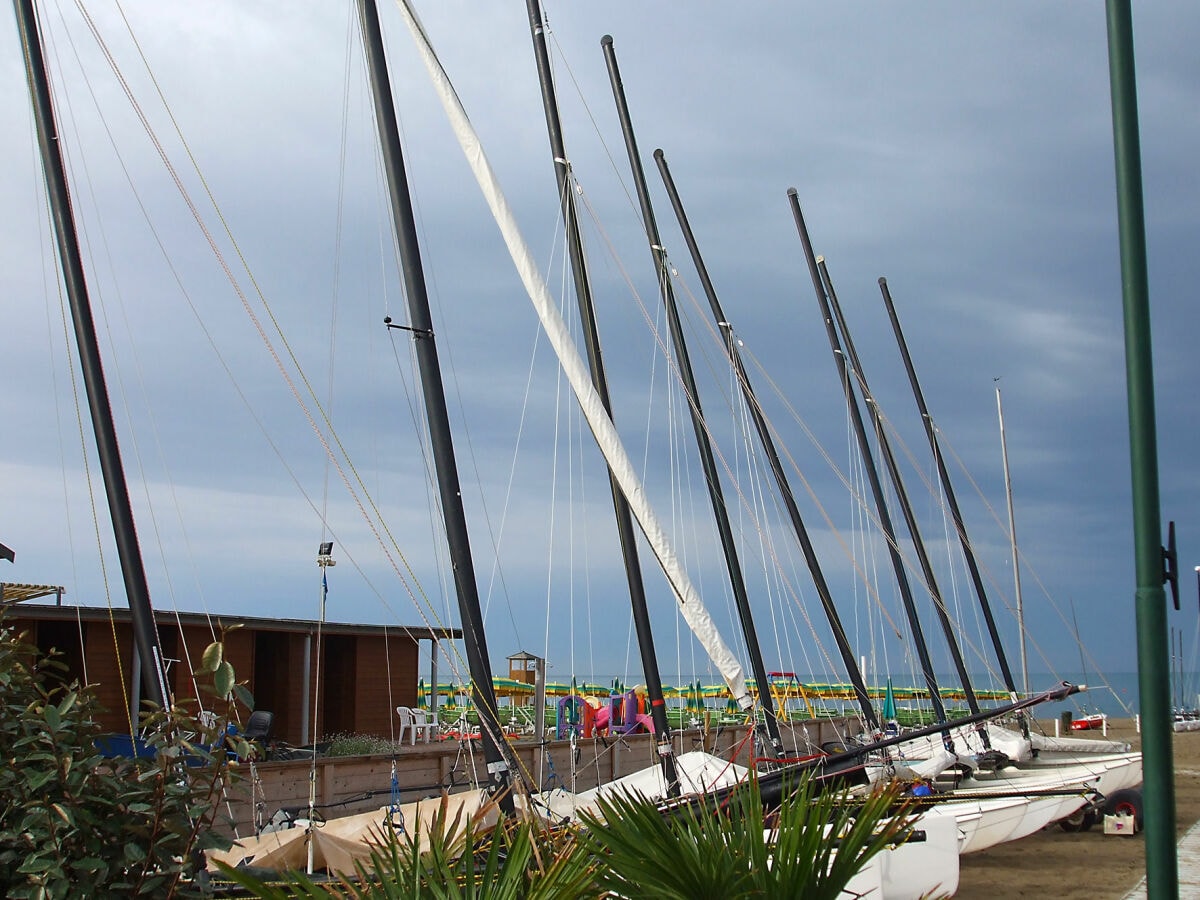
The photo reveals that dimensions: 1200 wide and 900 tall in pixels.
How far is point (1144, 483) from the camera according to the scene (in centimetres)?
531

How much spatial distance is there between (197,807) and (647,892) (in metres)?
2.08

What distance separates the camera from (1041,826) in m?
16.1

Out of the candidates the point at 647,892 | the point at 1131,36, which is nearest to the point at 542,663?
the point at 647,892

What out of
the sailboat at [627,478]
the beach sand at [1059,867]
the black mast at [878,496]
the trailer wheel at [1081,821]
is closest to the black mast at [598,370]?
the sailboat at [627,478]

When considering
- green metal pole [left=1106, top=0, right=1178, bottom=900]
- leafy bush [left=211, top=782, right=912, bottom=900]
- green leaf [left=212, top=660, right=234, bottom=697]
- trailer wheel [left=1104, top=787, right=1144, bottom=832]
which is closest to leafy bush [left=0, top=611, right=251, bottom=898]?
green leaf [left=212, top=660, right=234, bottom=697]

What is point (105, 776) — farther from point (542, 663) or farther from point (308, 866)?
point (542, 663)

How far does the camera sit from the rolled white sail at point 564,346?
13.6 meters

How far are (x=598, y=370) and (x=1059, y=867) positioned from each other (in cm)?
1000

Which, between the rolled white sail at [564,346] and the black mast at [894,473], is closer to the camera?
the rolled white sail at [564,346]

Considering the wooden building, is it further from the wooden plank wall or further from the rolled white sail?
the rolled white sail

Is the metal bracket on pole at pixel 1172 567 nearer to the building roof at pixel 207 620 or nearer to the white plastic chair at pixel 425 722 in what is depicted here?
the building roof at pixel 207 620

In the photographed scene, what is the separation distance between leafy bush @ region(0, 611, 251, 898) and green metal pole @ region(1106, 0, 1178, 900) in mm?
4146

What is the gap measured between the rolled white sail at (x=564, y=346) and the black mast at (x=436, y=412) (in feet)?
2.21

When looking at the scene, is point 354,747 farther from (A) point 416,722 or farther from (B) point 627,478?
(B) point 627,478
